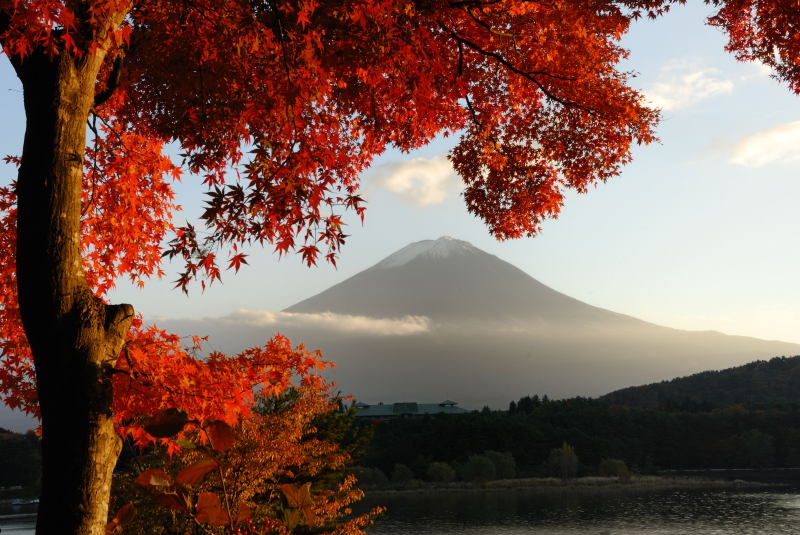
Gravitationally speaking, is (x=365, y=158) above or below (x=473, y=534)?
above

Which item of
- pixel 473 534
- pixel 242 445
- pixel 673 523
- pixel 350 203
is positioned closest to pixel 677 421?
pixel 673 523

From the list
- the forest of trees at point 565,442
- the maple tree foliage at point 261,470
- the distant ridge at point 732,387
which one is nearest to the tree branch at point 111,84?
the maple tree foliage at point 261,470

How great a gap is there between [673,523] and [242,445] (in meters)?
55.3

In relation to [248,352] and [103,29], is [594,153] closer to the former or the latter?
[248,352]

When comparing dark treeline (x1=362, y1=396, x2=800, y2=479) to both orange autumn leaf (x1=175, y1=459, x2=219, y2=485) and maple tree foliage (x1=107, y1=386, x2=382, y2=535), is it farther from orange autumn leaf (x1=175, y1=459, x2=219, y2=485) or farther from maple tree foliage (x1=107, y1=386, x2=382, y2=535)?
orange autumn leaf (x1=175, y1=459, x2=219, y2=485)

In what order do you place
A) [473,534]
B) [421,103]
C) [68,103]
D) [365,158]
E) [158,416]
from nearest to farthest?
[158,416], [68,103], [421,103], [365,158], [473,534]

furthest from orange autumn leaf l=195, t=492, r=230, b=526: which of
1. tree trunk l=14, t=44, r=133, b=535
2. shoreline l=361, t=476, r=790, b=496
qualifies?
shoreline l=361, t=476, r=790, b=496

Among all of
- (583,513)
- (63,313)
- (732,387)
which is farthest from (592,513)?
(732,387)

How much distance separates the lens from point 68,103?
5.05m

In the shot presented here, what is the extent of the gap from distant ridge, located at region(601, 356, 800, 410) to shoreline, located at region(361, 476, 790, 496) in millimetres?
35482

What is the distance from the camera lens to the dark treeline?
87062 mm

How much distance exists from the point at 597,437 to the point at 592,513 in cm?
2998

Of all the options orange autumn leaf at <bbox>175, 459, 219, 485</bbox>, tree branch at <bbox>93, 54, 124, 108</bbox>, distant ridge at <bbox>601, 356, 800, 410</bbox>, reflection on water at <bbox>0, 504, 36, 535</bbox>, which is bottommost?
reflection on water at <bbox>0, 504, 36, 535</bbox>

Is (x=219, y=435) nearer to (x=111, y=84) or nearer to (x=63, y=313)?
(x=63, y=313)
